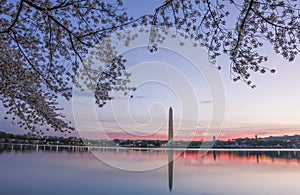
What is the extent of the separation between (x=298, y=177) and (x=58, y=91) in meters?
16.6

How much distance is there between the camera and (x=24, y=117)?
5434 mm

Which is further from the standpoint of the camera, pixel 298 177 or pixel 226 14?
pixel 298 177

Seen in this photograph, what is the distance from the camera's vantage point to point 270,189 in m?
12.4

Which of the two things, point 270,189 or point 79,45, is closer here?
point 79,45

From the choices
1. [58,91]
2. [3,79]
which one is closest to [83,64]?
[58,91]

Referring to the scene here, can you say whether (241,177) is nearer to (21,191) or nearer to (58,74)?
(21,191)

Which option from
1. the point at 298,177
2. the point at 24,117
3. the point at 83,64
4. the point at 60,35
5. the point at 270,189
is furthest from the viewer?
the point at 298,177

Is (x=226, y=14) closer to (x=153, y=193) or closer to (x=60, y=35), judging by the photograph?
(x=60, y=35)

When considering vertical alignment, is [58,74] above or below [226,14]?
below

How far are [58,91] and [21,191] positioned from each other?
9.45 m

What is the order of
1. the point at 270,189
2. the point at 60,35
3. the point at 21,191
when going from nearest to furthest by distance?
1. the point at 60,35
2. the point at 21,191
3. the point at 270,189

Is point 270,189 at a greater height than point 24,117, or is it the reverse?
point 24,117

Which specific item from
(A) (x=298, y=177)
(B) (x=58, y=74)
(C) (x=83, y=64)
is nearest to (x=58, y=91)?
(B) (x=58, y=74)

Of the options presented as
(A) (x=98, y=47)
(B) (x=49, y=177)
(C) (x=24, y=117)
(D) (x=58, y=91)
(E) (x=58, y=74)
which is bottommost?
(B) (x=49, y=177)
